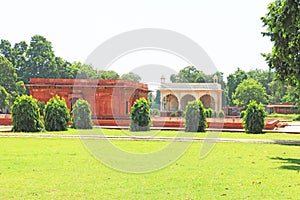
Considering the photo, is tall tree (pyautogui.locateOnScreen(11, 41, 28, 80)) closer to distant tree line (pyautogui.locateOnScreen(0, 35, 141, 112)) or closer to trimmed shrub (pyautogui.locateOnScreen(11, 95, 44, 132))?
distant tree line (pyautogui.locateOnScreen(0, 35, 141, 112))

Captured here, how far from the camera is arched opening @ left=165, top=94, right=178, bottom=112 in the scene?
59362 mm

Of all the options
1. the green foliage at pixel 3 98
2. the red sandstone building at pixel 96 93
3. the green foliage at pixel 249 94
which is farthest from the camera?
the green foliage at pixel 249 94

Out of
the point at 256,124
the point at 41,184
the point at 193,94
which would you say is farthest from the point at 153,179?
the point at 193,94

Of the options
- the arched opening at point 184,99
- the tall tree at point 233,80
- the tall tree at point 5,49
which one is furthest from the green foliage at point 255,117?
the tall tree at point 233,80

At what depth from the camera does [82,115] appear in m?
27.9

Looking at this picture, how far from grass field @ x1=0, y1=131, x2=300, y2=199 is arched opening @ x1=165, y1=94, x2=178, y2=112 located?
45762 millimetres

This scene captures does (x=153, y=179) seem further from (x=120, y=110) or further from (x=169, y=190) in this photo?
(x=120, y=110)

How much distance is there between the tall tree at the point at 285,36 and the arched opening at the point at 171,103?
3800cm

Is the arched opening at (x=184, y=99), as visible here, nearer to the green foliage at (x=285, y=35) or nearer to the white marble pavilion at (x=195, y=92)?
the white marble pavilion at (x=195, y=92)

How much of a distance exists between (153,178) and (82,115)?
19.2 m

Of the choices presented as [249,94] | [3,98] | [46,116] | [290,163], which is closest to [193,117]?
[46,116]

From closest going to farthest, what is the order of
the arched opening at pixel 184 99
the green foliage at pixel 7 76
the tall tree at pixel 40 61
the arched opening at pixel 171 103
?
1. the green foliage at pixel 7 76
2. the arched opening at pixel 184 99
3. the arched opening at pixel 171 103
4. the tall tree at pixel 40 61

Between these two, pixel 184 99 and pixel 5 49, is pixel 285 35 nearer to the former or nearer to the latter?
pixel 184 99

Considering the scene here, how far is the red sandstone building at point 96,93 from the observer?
37812mm
